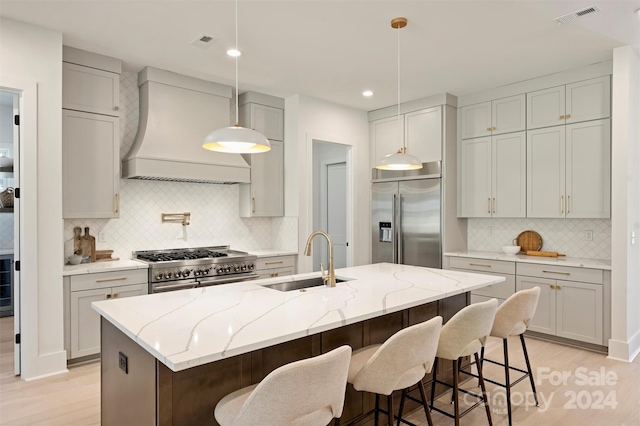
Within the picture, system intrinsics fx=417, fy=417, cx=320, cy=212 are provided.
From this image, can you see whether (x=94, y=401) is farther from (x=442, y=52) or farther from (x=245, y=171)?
(x=442, y=52)

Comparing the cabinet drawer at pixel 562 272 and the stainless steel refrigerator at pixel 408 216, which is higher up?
the stainless steel refrigerator at pixel 408 216

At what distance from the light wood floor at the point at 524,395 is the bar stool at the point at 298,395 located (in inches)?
55.8

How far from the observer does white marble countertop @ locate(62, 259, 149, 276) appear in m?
3.48

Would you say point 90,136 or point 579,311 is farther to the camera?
point 579,311

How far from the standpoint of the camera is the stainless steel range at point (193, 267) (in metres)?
3.86

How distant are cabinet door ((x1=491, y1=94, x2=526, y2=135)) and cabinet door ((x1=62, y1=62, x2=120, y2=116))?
4.07 metres

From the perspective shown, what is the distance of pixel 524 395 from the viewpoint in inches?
119

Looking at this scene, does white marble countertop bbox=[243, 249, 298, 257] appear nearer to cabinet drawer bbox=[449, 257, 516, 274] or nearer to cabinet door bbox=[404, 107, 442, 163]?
cabinet drawer bbox=[449, 257, 516, 274]

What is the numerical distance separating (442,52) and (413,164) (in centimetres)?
133

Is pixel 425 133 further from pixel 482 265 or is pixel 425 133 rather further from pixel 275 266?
pixel 275 266

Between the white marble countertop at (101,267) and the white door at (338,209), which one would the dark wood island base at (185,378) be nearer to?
the white marble countertop at (101,267)

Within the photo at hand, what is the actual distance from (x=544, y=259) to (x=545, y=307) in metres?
0.50

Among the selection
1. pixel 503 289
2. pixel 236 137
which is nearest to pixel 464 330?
pixel 236 137

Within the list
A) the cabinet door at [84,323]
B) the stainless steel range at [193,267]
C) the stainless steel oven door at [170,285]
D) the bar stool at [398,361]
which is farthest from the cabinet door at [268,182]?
the bar stool at [398,361]
